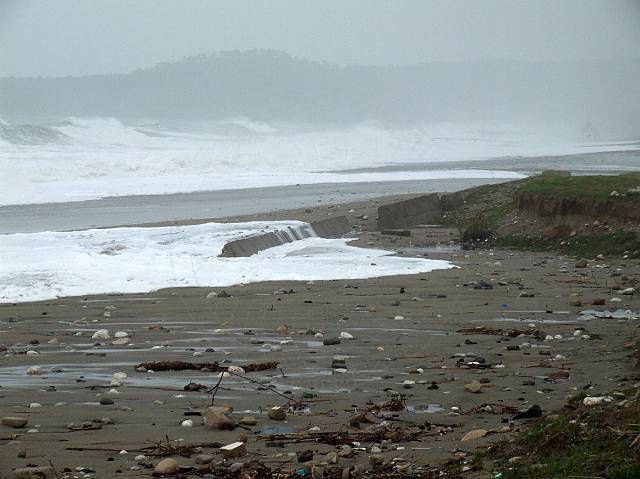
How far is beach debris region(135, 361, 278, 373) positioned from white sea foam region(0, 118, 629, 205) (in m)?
22.8

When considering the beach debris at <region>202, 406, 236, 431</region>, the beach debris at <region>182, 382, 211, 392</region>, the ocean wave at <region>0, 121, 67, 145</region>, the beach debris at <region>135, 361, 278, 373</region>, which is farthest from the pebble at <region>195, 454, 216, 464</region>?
the ocean wave at <region>0, 121, 67, 145</region>

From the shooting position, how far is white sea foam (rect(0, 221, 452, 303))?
475 inches

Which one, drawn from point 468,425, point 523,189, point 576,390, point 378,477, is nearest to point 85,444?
point 378,477

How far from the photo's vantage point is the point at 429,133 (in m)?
85.5

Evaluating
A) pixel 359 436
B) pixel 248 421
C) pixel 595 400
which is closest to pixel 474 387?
pixel 595 400

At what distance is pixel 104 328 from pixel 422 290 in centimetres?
399

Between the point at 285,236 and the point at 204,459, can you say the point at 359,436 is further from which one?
the point at 285,236

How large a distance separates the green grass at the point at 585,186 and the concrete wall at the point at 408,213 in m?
2.16

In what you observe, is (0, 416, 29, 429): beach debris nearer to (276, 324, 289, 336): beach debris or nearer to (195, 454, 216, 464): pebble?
(195, 454, 216, 464): pebble

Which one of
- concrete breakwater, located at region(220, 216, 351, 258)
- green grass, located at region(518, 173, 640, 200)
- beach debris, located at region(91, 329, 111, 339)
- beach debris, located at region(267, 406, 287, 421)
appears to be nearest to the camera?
beach debris, located at region(267, 406, 287, 421)

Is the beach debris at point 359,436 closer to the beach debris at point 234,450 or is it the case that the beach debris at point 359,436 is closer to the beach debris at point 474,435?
the beach debris at point 474,435

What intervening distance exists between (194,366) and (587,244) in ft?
29.7

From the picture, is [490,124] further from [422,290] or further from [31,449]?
[31,449]

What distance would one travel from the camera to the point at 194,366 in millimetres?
7117
